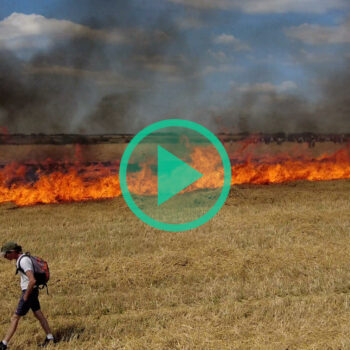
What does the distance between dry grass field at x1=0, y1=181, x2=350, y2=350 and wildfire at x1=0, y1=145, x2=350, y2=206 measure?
4.69 m

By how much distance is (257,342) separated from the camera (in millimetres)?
7238

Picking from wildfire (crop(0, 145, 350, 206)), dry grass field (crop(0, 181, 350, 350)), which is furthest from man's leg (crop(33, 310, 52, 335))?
wildfire (crop(0, 145, 350, 206))

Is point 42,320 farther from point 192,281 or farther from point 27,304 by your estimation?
point 192,281

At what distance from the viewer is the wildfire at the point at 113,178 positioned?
24.0 m

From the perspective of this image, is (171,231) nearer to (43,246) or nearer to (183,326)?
(43,246)

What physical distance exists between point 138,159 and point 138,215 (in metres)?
31.5

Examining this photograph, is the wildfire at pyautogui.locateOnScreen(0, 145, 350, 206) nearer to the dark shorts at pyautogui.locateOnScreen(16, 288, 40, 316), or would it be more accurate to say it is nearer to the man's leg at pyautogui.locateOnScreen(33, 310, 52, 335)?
the man's leg at pyautogui.locateOnScreen(33, 310, 52, 335)

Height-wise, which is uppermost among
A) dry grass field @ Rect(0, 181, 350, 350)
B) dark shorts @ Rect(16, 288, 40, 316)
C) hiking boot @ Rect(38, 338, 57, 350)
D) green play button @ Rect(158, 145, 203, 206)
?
green play button @ Rect(158, 145, 203, 206)

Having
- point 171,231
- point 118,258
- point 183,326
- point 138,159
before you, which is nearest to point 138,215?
point 171,231

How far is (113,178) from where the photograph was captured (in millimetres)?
27375

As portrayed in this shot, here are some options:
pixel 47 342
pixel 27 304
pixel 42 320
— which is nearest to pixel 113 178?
pixel 47 342

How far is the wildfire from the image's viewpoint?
2405 cm

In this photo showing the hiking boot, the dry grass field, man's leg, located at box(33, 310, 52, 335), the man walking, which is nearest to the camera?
the man walking

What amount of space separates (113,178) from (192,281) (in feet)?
56.4
